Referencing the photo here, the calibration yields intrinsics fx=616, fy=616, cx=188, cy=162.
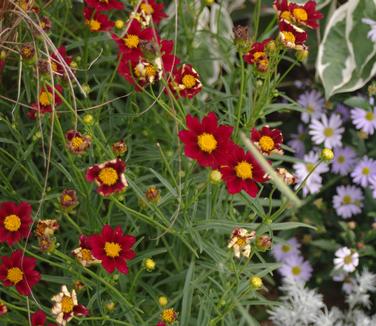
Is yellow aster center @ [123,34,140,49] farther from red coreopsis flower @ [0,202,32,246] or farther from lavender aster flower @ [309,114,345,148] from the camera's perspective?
lavender aster flower @ [309,114,345,148]

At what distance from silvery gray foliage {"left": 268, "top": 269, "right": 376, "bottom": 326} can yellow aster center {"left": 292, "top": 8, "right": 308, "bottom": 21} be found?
0.62 metres

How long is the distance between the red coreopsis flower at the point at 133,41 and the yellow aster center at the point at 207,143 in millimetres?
184

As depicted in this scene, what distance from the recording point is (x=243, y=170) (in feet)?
3.03

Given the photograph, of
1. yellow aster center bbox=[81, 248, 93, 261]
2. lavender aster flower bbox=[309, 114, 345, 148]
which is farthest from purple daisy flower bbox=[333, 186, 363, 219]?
yellow aster center bbox=[81, 248, 93, 261]

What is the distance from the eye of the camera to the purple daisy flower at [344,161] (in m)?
1.60

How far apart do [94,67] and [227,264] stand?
0.60 m

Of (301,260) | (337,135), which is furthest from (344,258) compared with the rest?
(337,135)

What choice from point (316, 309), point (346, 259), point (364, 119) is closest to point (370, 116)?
point (364, 119)

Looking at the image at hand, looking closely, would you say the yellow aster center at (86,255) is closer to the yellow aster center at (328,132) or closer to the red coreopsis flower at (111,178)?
the red coreopsis flower at (111,178)

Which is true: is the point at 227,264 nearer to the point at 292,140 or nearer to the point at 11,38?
the point at 11,38

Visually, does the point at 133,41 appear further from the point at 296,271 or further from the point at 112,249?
the point at 296,271

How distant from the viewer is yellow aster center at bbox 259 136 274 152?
3.22 ft

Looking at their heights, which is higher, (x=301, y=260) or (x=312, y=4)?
(x=312, y=4)

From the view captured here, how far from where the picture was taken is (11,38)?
1209mm
